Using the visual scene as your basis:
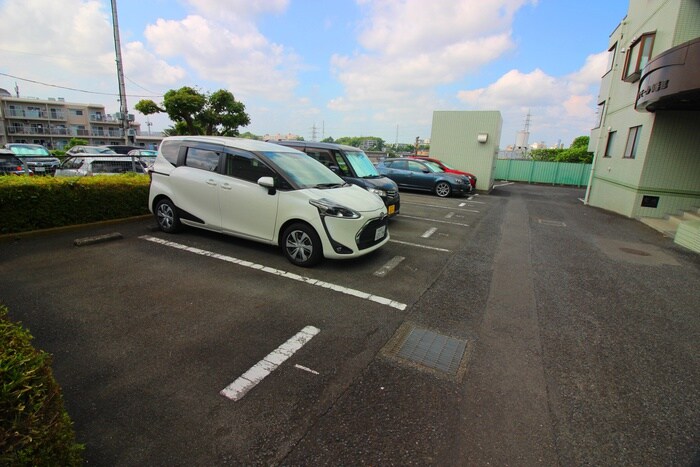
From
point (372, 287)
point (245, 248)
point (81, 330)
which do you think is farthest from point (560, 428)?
point (245, 248)

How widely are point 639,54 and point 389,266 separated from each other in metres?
12.2

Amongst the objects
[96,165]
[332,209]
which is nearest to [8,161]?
[96,165]

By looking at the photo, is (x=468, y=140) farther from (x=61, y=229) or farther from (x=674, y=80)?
(x=61, y=229)

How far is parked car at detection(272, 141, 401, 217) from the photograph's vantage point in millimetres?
7781

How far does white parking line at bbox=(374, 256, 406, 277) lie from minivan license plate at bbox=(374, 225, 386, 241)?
0.44 meters

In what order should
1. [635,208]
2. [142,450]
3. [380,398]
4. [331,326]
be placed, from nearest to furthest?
[142,450], [380,398], [331,326], [635,208]

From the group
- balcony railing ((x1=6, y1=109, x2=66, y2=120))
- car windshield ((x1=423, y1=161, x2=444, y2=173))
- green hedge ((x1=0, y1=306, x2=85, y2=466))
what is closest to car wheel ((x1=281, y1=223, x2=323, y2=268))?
green hedge ((x1=0, y1=306, x2=85, y2=466))

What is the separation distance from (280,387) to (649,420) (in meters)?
2.70

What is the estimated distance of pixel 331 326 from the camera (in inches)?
138

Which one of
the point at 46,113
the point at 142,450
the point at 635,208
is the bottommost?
the point at 142,450

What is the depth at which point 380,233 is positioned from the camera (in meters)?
5.35

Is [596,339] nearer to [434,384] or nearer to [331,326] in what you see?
[434,384]

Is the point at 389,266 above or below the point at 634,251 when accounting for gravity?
below

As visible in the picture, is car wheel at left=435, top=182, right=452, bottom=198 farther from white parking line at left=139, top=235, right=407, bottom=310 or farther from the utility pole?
the utility pole
